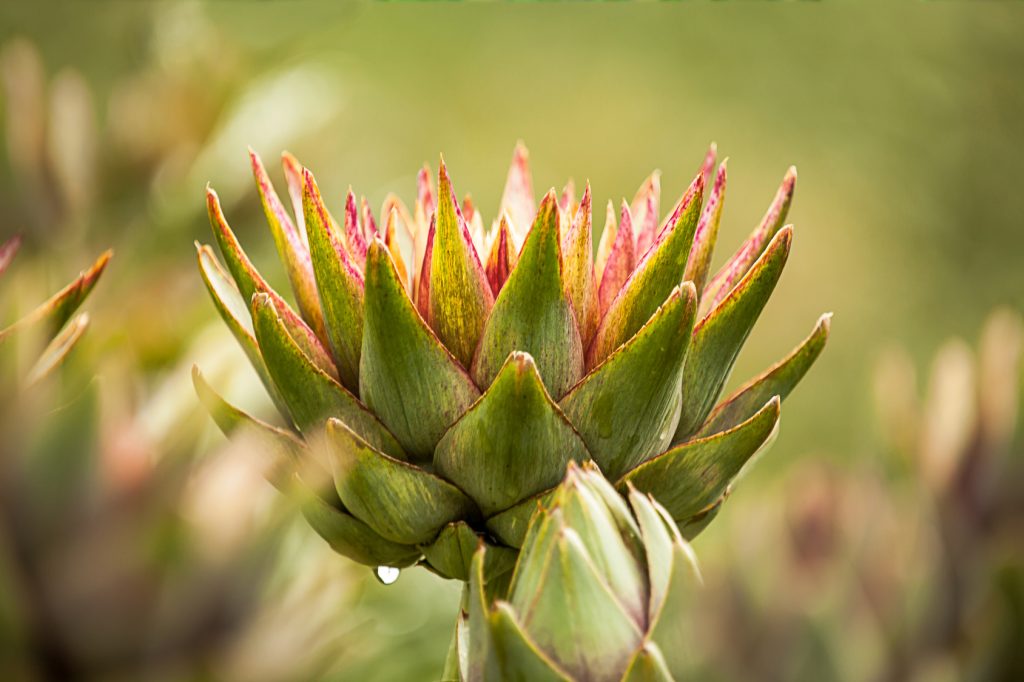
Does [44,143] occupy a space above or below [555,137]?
below

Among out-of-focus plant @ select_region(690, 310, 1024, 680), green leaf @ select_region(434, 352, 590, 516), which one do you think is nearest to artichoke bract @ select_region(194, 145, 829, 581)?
green leaf @ select_region(434, 352, 590, 516)

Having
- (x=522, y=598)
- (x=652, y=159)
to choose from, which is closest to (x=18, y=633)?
(x=522, y=598)

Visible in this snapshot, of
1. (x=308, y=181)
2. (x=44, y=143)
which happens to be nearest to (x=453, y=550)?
(x=308, y=181)

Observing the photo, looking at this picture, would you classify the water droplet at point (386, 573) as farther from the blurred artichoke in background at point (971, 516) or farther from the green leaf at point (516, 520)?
the blurred artichoke in background at point (971, 516)

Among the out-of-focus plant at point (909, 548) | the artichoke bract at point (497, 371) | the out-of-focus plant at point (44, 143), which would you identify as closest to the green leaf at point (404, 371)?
the artichoke bract at point (497, 371)

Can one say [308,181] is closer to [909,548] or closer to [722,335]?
[722,335]

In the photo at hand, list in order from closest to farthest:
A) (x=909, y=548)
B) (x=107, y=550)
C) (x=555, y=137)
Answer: (x=107, y=550) → (x=909, y=548) → (x=555, y=137)
